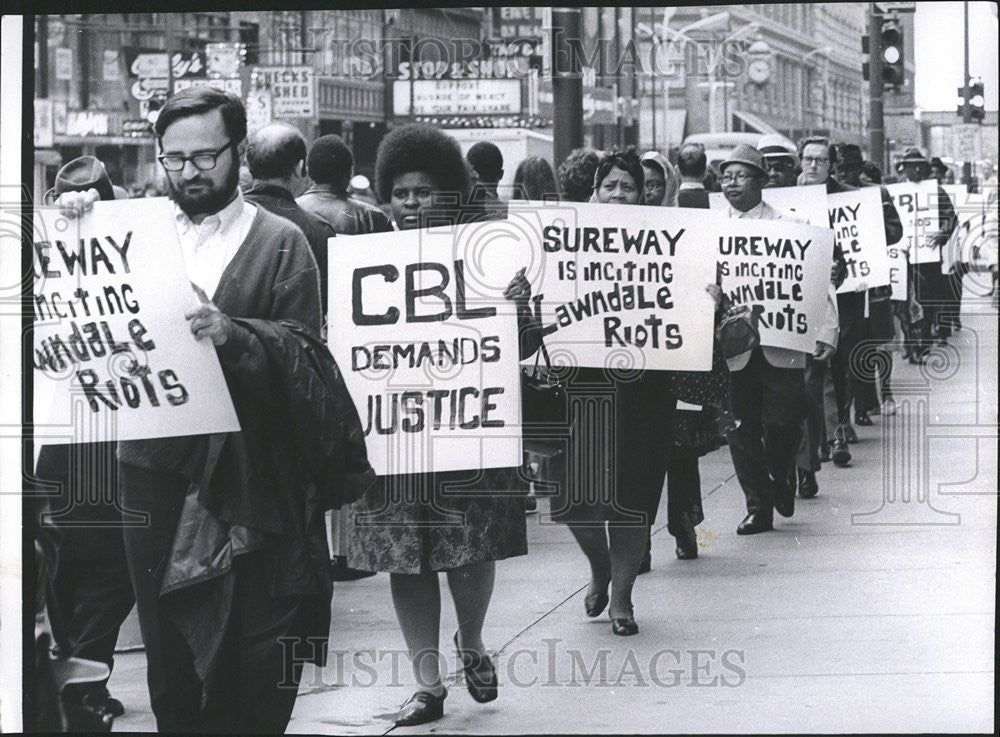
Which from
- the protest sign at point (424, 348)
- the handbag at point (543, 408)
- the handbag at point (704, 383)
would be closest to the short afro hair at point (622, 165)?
the handbag at point (704, 383)

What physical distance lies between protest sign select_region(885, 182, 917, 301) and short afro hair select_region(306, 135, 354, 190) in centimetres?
357

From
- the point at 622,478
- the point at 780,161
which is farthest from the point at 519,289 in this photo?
the point at 780,161

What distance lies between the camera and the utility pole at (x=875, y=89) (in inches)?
309

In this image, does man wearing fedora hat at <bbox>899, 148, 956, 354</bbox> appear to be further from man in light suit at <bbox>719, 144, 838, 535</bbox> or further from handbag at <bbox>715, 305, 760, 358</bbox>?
handbag at <bbox>715, 305, 760, 358</bbox>

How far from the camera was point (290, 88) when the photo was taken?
6.16 meters

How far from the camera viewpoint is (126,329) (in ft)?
17.0

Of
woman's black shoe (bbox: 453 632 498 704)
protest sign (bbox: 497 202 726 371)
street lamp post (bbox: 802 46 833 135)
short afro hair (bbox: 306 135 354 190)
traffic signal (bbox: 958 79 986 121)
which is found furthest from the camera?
short afro hair (bbox: 306 135 354 190)

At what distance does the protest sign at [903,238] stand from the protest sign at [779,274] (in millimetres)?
1961

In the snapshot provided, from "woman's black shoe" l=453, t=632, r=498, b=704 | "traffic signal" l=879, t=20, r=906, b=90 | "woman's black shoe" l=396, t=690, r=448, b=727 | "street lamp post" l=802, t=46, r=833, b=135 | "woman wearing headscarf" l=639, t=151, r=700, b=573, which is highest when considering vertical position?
"traffic signal" l=879, t=20, r=906, b=90

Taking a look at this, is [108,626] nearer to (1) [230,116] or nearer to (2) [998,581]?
(1) [230,116]

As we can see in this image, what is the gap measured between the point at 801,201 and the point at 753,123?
5.39 ft

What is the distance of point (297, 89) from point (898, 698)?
9.29ft

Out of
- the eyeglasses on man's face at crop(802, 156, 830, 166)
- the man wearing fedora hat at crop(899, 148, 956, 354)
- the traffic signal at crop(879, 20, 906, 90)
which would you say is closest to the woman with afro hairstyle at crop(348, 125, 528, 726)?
the man wearing fedora hat at crop(899, 148, 956, 354)

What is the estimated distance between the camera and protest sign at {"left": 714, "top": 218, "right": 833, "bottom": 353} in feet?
24.8
